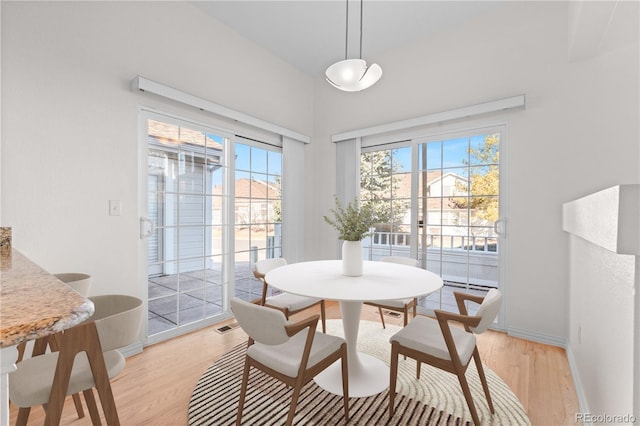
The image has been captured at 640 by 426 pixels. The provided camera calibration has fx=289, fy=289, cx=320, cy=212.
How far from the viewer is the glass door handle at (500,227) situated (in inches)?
113

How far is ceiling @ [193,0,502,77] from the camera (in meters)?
2.85

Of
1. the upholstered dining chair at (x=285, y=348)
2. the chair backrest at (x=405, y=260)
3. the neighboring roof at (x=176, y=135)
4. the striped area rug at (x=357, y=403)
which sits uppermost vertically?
the neighboring roof at (x=176, y=135)

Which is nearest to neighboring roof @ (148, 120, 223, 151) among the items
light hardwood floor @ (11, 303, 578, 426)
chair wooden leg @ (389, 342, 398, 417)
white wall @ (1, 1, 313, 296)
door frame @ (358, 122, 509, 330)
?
white wall @ (1, 1, 313, 296)

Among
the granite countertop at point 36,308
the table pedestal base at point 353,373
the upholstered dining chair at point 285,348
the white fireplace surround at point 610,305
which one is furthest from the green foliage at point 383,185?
the granite countertop at point 36,308

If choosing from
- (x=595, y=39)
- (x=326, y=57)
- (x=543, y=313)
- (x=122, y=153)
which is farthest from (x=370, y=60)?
(x=543, y=313)

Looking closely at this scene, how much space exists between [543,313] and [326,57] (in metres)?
3.72

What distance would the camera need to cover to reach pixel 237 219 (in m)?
3.45

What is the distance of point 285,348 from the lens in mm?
1556

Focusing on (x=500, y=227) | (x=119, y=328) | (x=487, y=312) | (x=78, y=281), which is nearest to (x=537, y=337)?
(x=500, y=227)

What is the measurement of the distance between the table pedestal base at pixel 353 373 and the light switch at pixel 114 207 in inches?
77.0

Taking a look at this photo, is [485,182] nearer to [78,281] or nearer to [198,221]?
[198,221]

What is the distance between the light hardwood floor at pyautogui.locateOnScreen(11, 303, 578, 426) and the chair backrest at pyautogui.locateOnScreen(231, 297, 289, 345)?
81 centimetres

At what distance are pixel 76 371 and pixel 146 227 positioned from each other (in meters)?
1.60

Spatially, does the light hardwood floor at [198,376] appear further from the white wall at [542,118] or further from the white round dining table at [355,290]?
the white round dining table at [355,290]
